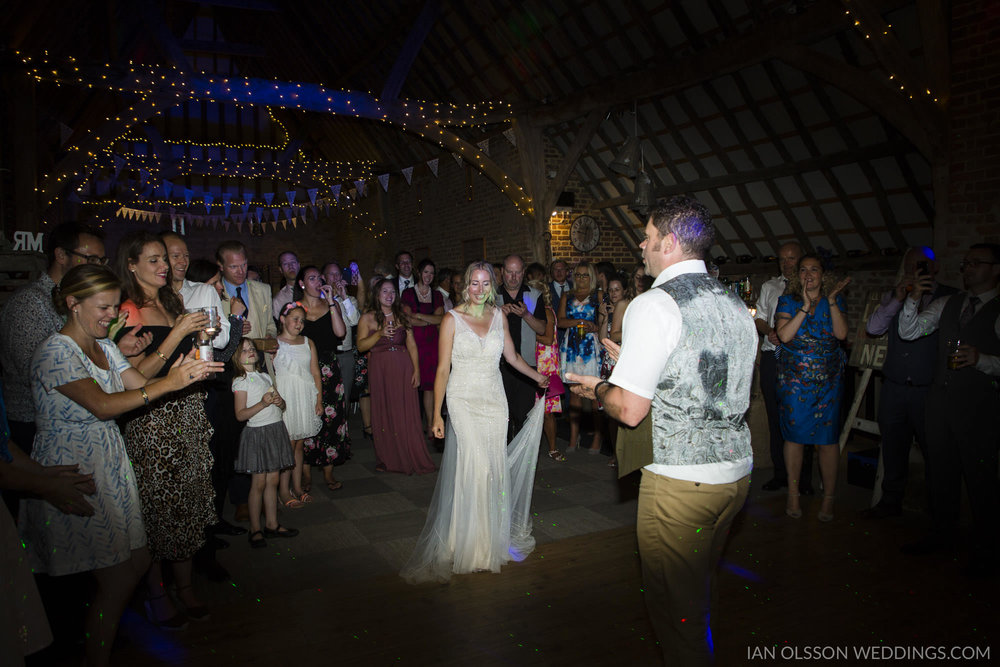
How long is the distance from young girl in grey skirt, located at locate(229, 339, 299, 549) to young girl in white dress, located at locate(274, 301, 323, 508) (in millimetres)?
371

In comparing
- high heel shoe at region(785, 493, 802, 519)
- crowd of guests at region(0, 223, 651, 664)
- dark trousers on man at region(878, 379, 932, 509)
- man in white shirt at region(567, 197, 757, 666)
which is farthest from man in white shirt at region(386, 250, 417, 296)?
man in white shirt at region(567, 197, 757, 666)

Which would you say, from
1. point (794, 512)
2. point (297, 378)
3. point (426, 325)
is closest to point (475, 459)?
point (297, 378)

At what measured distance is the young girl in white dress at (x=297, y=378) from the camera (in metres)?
3.90

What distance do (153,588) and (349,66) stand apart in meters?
11.7

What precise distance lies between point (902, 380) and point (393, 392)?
3445 millimetres

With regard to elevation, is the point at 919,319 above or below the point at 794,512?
above

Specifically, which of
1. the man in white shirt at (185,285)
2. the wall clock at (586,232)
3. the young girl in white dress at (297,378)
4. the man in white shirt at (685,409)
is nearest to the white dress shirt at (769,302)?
the man in white shirt at (685,409)

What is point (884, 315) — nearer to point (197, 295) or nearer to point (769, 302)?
point (769, 302)

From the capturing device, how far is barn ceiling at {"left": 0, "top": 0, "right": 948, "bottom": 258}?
5.77m

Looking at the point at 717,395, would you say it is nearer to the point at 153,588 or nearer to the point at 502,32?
the point at 153,588

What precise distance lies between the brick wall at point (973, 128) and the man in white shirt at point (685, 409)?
3.45m

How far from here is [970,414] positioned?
310cm

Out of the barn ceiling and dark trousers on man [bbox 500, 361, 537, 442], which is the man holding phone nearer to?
the barn ceiling

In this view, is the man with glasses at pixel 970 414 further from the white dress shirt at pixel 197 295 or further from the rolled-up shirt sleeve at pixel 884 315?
the white dress shirt at pixel 197 295
